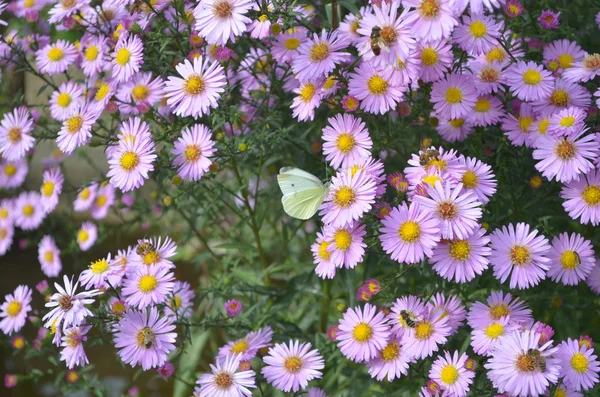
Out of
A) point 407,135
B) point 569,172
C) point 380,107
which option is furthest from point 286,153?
point 569,172

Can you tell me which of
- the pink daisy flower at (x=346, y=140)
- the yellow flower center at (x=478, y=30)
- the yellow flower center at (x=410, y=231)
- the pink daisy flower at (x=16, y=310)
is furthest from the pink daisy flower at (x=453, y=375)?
the pink daisy flower at (x=16, y=310)

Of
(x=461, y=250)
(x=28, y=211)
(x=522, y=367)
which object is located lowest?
(x=522, y=367)

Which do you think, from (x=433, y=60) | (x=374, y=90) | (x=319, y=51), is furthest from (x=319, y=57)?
(x=433, y=60)

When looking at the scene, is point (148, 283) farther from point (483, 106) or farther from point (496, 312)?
point (483, 106)

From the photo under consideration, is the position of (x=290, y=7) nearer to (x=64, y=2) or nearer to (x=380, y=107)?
(x=380, y=107)

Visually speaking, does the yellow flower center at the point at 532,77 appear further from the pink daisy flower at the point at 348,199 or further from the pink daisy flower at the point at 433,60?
the pink daisy flower at the point at 348,199

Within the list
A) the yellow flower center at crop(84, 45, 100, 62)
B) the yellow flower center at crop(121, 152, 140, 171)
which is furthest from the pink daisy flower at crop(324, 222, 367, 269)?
the yellow flower center at crop(84, 45, 100, 62)

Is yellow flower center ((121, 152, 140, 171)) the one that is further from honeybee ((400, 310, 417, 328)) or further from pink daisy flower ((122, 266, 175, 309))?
honeybee ((400, 310, 417, 328))
